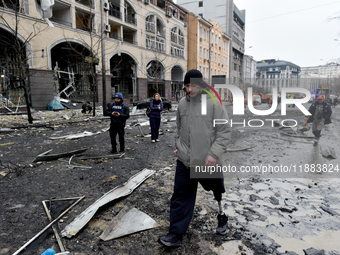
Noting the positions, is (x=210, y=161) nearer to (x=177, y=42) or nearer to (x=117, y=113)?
(x=117, y=113)

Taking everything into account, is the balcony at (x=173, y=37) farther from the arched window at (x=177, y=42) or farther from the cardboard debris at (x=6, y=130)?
the cardboard debris at (x=6, y=130)

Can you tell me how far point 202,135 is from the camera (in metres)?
2.71

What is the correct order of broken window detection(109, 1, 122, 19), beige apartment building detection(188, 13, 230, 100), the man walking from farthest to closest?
beige apartment building detection(188, 13, 230, 100) < broken window detection(109, 1, 122, 19) < the man walking

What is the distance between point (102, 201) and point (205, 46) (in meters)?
49.9

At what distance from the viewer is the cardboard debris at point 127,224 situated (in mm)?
2890

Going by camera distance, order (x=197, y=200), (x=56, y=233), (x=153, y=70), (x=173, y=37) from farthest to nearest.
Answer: (x=173, y=37) < (x=153, y=70) < (x=197, y=200) < (x=56, y=233)

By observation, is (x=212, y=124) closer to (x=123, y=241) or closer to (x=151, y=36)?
(x=123, y=241)

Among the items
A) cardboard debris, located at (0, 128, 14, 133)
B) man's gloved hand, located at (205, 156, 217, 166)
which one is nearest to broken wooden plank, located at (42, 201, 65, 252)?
man's gloved hand, located at (205, 156, 217, 166)

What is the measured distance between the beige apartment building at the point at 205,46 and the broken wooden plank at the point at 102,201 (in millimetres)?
33936

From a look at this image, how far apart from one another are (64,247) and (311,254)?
9.07ft

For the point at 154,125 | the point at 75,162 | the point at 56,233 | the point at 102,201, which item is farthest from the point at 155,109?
the point at 56,233

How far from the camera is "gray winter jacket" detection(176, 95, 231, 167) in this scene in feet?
8.76

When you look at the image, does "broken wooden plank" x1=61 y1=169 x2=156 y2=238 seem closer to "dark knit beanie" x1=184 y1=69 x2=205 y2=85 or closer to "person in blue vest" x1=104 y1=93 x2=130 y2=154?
"person in blue vest" x1=104 y1=93 x2=130 y2=154

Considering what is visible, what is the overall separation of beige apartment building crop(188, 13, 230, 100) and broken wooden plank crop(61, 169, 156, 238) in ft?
111
